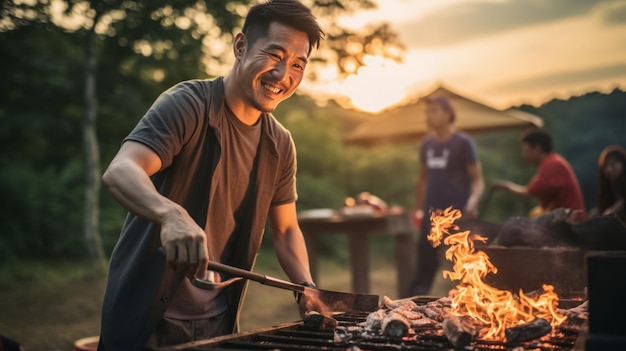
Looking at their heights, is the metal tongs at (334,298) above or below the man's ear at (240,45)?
below

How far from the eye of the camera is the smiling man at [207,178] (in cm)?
254

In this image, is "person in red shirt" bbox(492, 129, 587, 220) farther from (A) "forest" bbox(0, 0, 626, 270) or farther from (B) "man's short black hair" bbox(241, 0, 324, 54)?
(A) "forest" bbox(0, 0, 626, 270)

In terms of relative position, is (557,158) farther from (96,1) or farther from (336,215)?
(96,1)

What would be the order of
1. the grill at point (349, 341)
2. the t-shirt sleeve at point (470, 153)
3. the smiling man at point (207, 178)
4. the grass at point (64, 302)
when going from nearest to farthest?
the grill at point (349, 341) → the smiling man at point (207, 178) → the t-shirt sleeve at point (470, 153) → the grass at point (64, 302)

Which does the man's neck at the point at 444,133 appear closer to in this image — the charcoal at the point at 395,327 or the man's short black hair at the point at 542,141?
the man's short black hair at the point at 542,141

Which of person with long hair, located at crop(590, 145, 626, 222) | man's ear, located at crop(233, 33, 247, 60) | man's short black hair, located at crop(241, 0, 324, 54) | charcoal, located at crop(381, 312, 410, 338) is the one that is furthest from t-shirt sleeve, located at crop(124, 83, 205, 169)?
person with long hair, located at crop(590, 145, 626, 222)

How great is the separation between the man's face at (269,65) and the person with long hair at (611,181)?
5.70 metres

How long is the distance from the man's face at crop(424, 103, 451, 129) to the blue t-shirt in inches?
8.8

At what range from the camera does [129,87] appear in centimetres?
1509

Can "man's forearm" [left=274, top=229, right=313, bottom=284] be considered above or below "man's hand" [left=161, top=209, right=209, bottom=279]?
above

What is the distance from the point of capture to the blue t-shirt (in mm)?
7648

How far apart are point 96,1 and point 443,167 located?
9.01 metres

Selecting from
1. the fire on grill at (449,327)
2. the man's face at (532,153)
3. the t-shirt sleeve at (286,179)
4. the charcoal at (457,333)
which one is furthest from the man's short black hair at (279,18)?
the man's face at (532,153)

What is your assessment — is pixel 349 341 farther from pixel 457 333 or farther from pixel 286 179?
pixel 286 179
